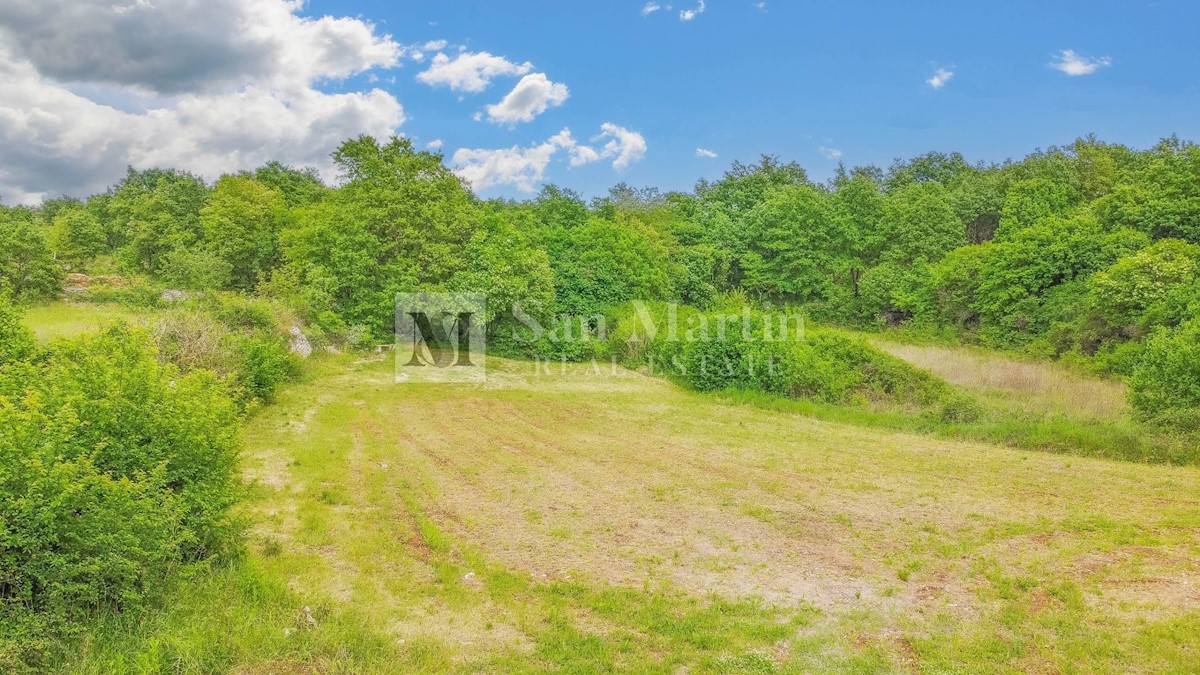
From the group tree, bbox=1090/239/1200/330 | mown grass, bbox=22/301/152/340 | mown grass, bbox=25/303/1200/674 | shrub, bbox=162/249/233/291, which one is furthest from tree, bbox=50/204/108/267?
tree, bbox=1090/239/1200/330

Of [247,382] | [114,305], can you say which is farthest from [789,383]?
[114,305]

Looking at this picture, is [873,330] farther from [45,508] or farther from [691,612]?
[45,508]

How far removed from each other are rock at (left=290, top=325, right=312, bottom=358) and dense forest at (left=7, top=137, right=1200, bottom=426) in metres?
1.08

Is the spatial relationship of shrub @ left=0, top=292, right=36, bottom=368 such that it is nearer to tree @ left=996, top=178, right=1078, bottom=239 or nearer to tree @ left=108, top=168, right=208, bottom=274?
tree @ left=108, top=168, right=208, bottom=274

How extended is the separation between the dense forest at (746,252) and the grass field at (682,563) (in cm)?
686

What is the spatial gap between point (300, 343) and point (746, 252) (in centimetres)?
2942

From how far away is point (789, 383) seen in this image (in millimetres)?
19156

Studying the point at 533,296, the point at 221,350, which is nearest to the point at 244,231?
the point at 533,296

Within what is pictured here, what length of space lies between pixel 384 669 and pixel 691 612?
304 centimetres

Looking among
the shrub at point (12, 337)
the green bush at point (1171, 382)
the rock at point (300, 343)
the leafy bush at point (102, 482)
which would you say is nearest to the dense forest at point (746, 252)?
the green bush at point (1171, 382)

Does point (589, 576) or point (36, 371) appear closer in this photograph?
point (36, 371)

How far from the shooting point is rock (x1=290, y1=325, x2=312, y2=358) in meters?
21.0

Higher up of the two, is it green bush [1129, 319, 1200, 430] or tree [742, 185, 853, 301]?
tree [742, 185, 853, 301]

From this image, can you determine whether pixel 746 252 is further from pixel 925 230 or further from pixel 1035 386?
pixel 1035 386
